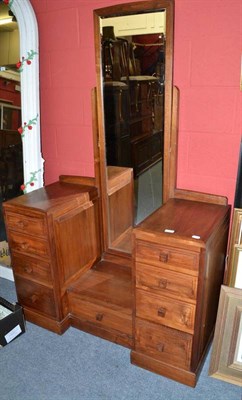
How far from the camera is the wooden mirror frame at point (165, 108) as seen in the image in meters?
1.68

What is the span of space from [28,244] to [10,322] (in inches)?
18.2

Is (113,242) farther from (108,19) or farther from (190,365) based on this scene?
Result: (108,19)

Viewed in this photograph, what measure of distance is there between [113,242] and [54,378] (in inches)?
34.0

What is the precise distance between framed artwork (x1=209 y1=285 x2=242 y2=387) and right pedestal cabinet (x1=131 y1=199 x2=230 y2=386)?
2.9 inches

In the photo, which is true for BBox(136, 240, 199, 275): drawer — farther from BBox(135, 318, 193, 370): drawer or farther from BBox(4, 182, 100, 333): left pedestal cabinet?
BBox(4, 182, 100, 333): left pedestal cabinet

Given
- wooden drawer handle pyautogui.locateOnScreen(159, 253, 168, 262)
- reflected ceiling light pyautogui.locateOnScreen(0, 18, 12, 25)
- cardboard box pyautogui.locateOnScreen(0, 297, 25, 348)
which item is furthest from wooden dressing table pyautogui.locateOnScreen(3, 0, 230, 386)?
reflected ceiling light pyautogui.locateOnScreen(0, 18, 12, 25)

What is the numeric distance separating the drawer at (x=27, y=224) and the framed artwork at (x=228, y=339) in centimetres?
99

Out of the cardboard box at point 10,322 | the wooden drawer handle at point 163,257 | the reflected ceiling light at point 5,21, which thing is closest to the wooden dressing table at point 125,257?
the wooden drawer handle at point 163,257

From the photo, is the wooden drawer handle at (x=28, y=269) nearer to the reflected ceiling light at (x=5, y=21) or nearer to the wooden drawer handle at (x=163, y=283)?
the wooden drawer handle at (x=163, y=283)

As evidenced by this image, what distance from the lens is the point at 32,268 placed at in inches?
78.1

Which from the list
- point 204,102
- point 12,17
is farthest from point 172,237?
point 12,17

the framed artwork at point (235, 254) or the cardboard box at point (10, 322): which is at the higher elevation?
the framed artwork at point (235, 254)

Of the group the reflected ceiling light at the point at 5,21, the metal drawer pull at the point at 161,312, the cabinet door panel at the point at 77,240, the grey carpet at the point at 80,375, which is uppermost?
the reflected ceiling light at the point at 5,21

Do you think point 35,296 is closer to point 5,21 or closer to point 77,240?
point 77,240
